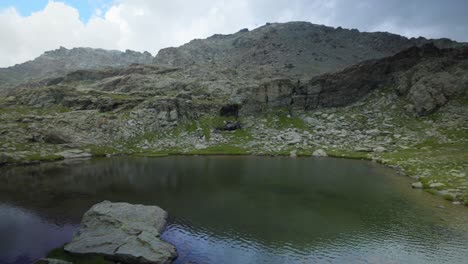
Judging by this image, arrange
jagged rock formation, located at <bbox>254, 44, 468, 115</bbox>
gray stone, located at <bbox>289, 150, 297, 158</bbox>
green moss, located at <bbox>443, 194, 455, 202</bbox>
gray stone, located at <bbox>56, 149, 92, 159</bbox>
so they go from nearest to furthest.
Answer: green moss, located at <bbox>443, 194, 455, 202</bbox> < gray stone, located at <bbox>289, 150, 297, 158</bbox> < gray stone, located at <bbox>56, 149, 92, 159</bbox> < jagged rock formation, located at <bbox>254, 44, 468, 115</bbox>

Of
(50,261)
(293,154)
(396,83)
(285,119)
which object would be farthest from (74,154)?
(396,83)

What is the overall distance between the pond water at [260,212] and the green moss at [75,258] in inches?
79.5

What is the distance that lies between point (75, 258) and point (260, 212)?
25212mm

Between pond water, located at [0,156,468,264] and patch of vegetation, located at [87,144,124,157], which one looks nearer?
pond water, located at [0,156,468,264]

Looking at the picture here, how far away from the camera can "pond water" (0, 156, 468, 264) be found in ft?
115

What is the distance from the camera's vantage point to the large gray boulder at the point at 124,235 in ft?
108

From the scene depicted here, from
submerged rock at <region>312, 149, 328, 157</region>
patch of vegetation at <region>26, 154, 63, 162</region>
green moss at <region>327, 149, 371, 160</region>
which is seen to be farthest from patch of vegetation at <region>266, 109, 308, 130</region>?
patch of vegetation at <region>26, 154, 63, 162</region>

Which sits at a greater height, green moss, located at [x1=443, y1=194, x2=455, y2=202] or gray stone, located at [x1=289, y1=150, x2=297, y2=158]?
gray stone, located at [x1=289, y1=150, x2=297, y2=158]

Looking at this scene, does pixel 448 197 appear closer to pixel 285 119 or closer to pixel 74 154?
pixel 285 119

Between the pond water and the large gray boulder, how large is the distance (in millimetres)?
2204

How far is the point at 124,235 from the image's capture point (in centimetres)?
3678

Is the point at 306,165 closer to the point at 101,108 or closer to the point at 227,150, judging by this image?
the point at 227,150

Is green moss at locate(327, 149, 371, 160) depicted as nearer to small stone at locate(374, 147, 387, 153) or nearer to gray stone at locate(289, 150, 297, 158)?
small stone at locate(374, 147, 387, 153)

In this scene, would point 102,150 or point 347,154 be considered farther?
point 102,150
